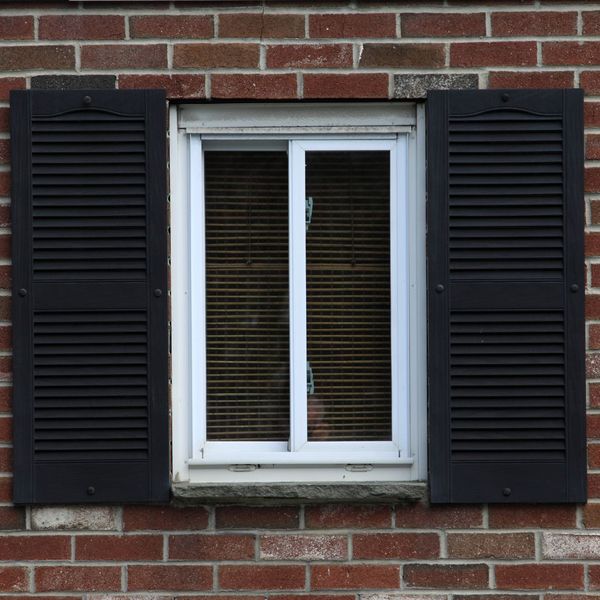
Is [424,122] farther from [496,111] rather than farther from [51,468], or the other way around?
[51,468]

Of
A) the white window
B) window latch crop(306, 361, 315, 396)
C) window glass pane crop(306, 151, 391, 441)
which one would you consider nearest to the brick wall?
the white window

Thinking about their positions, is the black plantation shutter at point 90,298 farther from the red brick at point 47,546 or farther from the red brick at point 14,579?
the red brick at point 14,579

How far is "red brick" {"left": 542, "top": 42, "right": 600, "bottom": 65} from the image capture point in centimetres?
366

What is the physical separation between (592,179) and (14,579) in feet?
7.84

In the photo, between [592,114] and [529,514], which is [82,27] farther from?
[529,514]

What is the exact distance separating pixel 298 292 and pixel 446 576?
109 centimetres

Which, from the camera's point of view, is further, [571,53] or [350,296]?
[350,296]

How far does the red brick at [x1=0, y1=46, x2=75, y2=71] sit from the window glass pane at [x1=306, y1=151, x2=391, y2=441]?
893 millimetres

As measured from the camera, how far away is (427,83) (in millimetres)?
3670

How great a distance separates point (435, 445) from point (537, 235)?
2.58 feet

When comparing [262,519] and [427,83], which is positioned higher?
[427,83]

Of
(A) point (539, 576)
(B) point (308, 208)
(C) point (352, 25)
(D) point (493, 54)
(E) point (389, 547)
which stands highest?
(C) point (352, 25)

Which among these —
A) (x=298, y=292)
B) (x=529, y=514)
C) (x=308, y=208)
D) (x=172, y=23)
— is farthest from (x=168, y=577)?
(x=172, y=23)

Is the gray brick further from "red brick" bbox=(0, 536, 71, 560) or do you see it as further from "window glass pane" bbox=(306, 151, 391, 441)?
"red brick" bbox=(0, 536, 71, 560)
